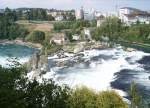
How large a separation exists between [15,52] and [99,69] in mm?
16041

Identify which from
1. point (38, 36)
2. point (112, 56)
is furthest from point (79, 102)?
point (38, 36)

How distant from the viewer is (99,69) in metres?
30.3

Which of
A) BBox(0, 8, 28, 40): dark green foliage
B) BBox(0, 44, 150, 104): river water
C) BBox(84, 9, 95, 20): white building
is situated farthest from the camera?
BBox(84, 9, 95, 20): white building

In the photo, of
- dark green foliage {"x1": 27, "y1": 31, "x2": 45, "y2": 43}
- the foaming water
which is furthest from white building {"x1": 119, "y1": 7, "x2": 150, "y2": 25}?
the foaming water

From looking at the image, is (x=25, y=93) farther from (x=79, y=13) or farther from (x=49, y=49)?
(x=79, y=13)

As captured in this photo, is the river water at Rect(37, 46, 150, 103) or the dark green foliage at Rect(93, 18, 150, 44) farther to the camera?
the dark green foliage at Rect(93, 18, 150, 44)

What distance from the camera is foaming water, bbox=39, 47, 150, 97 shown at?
25.9m

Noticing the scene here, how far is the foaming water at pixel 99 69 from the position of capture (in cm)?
2586

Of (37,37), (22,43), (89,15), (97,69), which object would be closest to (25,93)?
(97,69)

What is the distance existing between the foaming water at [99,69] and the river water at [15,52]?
214 inches

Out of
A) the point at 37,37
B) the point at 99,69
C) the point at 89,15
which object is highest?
the point at 89,15

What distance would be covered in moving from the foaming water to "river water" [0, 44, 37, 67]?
5.45 metres

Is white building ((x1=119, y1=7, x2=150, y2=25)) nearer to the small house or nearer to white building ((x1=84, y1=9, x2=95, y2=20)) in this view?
white building ((x1=84, y1=9, x2=95, y2=20))

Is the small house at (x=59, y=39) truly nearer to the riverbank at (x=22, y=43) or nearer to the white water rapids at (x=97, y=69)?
the riverbank at (x=22, y=43)
